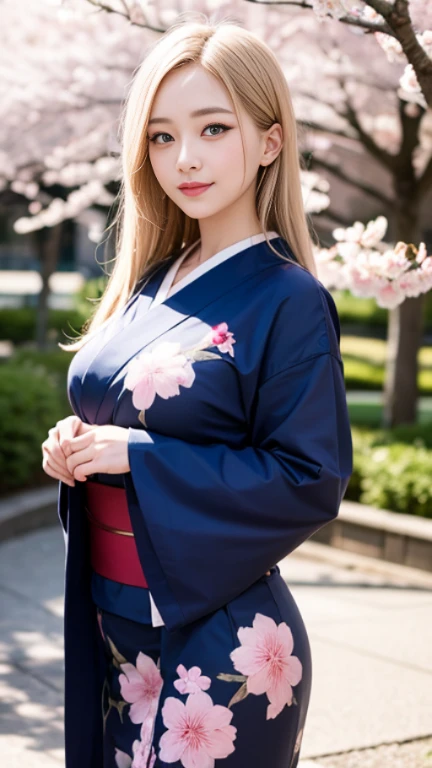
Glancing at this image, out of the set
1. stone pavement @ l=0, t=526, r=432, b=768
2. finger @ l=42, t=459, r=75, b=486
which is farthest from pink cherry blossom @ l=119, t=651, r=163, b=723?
stone pavement @ l=0, t=526, r=432, b=768

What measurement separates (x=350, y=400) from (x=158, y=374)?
29.6 feet

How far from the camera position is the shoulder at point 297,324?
175 centimetres

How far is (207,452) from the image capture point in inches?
68.6

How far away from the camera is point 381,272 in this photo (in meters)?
2.87

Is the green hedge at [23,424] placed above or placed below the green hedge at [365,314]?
below

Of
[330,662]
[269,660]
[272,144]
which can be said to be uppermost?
[272,144]

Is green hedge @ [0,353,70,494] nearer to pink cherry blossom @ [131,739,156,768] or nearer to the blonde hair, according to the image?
the blonde hair

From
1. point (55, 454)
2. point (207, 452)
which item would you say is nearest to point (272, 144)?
point (207, 452)

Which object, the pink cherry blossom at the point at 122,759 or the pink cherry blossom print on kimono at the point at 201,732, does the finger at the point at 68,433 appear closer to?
the pink cherry blossom print on kimono at the point at 201,732

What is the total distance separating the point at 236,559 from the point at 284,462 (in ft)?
0.63

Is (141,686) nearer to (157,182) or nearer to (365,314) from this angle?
(157,182)

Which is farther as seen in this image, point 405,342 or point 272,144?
point 405,342

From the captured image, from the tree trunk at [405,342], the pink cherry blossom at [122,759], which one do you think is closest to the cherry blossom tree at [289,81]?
the tree trunk at [405,342]

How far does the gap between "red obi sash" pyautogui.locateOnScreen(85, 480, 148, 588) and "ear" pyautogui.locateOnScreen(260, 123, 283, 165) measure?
71 centimetres
